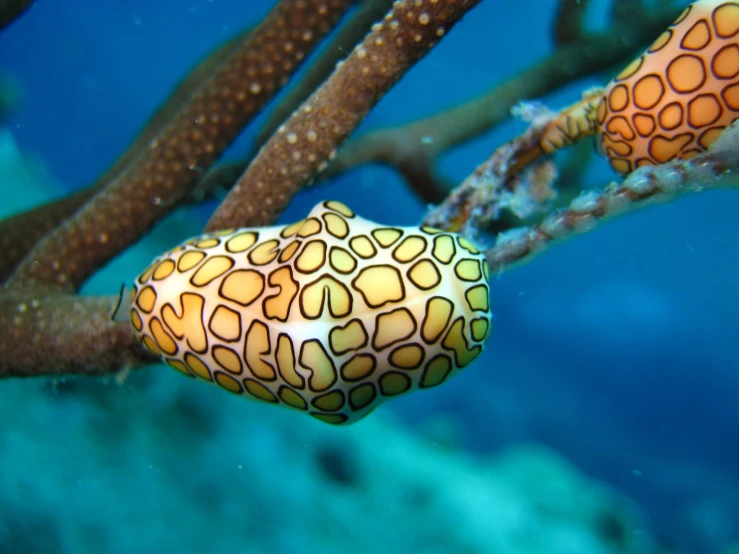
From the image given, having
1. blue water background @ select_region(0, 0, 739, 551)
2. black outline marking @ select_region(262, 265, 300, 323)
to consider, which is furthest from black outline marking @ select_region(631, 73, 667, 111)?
blue water background @ select_region(0, 0, 739, 551)

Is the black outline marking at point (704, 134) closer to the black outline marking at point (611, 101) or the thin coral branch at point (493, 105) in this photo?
the black outline marking at point (611, 101)

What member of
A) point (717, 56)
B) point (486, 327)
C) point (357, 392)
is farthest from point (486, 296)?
point (717, 56)

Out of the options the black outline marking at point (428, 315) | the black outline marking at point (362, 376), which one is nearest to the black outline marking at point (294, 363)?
the black outline marking at point (362, 376)

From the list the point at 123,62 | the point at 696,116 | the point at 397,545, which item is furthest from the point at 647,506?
the point at 123,62

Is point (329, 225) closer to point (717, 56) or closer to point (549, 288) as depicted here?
point (717, 56)

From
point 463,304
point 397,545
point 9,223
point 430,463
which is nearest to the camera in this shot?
point 463,304

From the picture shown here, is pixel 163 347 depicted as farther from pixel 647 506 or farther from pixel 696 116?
pixel 647 506
